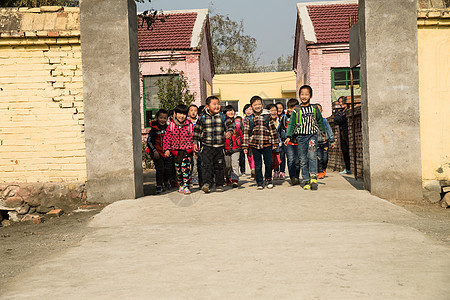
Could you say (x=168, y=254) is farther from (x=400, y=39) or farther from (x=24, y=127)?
(x=400, y=39)

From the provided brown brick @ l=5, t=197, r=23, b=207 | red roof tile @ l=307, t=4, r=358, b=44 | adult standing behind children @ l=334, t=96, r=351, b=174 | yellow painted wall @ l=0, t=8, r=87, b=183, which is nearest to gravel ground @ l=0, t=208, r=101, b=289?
brown brick @ l=5, t=197, r=23, b=207

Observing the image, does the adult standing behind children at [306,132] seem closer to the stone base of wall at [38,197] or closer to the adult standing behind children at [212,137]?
the adult standing behind children at [212,137]

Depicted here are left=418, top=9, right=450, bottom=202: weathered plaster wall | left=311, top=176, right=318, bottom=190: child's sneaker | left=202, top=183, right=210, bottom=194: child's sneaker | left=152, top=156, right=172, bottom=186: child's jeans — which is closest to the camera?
left=418, top=9, right=450, bottom=202: weathered plaster wall

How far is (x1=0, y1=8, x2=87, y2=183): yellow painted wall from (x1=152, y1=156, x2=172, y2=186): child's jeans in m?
1.70

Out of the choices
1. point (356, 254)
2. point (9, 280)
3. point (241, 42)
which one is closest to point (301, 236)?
point (356, 254)

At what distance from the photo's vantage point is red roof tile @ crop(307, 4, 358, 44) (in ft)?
63.4

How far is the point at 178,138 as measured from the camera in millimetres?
8547

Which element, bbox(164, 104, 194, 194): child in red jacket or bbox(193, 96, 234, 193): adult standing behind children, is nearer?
bbox(164, 104, 194, 194): child in red jacket

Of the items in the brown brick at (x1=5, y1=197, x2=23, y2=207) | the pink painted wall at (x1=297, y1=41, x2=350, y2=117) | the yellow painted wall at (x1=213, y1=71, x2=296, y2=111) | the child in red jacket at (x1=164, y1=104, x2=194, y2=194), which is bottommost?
the brown brick at (x1=5, y1=197, x2=23, y2=207)

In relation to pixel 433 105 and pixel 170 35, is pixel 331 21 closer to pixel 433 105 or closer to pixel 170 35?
pixel 170 35

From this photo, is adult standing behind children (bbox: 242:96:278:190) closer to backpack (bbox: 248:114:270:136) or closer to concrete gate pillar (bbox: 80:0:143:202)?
backpack (bbox: 248:114:270:136)

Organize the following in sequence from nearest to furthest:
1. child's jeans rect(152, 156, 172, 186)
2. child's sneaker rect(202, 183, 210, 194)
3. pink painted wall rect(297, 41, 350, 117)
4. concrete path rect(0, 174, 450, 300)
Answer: concrete path rect(0, 174, 450, 300)
child's sneaker rect(202, 183, 210, 194)
child's jeans rect(152, 156, 172, 186)
pink painted wall rect(297, 41, 350, 117)

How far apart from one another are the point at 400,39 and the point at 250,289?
550cm

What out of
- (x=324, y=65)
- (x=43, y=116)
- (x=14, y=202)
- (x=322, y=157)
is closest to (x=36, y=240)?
(x=14, y=202)
